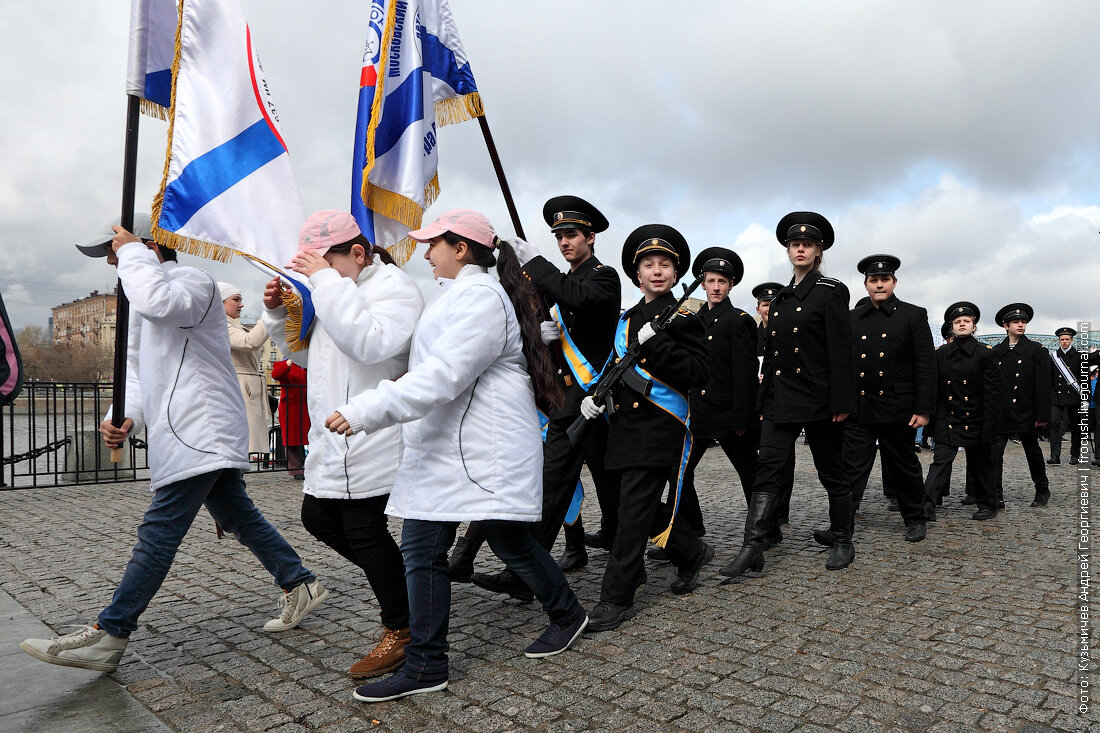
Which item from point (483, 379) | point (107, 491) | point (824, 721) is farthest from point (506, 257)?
point (107, 491)

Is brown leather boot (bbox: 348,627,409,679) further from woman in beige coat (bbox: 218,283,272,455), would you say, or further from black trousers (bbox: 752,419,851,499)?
woman in beige coat (bbox: 218,283,272,455)

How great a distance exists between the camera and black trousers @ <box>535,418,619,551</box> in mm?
4742

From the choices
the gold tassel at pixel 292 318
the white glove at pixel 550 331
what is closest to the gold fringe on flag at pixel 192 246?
the gold tassel at pixel 292 318

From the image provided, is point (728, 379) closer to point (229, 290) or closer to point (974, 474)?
point (974, 474)

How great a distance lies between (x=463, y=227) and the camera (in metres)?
3.60

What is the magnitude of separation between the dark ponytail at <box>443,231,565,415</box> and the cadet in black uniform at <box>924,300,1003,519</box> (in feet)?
17.3

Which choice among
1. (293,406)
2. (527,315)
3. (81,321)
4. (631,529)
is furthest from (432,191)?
(81,321)

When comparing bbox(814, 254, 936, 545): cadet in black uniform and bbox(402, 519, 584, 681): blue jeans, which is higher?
bbox(814, 254, 936, 545): cadet in black uniform

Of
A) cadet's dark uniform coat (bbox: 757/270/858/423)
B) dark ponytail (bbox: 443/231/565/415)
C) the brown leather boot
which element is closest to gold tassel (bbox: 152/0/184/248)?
dark ponytail (bbox: 443/231/565/415)

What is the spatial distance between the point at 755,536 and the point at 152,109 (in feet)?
14.0

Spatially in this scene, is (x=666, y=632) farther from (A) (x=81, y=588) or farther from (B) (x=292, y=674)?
(A) (x=81, y=588)

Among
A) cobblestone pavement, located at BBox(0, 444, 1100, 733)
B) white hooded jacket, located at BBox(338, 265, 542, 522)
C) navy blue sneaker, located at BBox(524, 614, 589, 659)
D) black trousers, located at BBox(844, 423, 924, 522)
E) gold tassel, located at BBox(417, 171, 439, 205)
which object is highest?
gold tassel, located at BBox(417, 171, 439, 205)

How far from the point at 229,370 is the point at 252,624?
1.37 m

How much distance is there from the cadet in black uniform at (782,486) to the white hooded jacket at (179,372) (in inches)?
134
